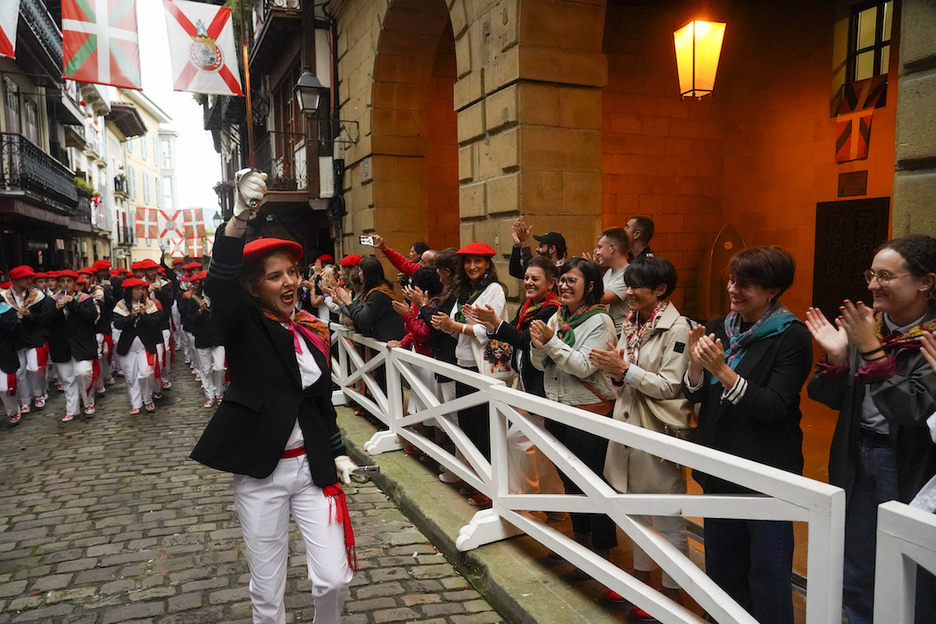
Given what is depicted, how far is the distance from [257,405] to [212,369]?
7378mm

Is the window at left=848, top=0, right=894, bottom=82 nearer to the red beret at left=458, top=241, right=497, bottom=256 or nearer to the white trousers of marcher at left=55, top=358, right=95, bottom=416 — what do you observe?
the red beret at left=458, top=241, right=497, bottom=256

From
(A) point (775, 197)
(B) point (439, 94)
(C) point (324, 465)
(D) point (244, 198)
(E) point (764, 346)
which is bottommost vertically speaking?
(C) point (324, 465)

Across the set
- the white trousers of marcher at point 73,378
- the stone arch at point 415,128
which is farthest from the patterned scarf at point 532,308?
the white trousers of marcher at point 73,378

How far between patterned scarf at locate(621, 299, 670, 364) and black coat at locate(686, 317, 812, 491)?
0.47 m

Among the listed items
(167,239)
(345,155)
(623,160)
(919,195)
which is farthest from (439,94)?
(167,239)

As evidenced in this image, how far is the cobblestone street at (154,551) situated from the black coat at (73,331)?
1.78 m

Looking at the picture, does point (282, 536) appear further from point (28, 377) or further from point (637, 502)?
point (28, 377)

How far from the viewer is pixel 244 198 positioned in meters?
2.47

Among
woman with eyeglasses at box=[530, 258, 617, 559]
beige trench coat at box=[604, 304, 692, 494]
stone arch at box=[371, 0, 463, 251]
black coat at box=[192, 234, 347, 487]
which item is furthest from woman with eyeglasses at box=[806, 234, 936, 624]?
stone arch at box=[371, 0, 463, 251]

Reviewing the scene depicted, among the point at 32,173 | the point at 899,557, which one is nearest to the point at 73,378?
the point at 899,557

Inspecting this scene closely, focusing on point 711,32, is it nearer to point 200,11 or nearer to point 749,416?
point 749,416

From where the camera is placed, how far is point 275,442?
277 cm

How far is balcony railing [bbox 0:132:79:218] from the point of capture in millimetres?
16016

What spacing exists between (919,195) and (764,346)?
1.33 m
